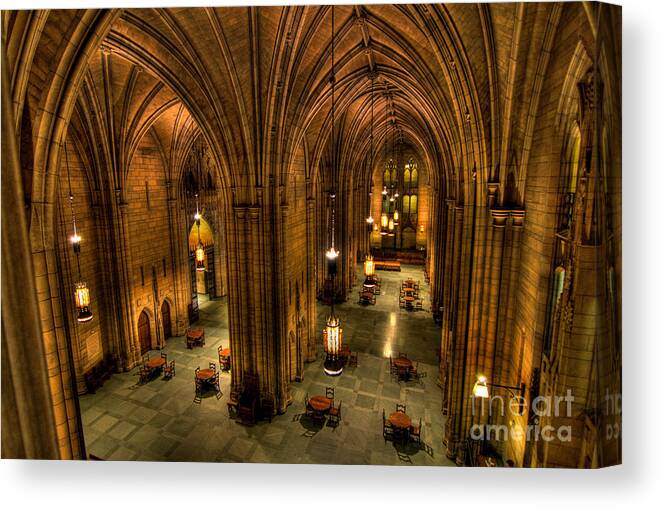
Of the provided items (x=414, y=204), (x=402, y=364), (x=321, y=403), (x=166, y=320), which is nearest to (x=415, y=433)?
(x=321, y=403)

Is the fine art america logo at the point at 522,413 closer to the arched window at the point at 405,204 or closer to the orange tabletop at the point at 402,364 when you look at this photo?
the orange tabletop at the point at 402,364

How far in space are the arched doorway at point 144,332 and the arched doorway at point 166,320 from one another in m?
0.88

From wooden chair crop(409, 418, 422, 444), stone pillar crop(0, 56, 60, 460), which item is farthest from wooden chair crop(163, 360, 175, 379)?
stone pillar crop(0, 56, 60, 460)

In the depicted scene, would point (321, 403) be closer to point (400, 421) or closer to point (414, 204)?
point (400, 421)

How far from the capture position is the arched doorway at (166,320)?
640 inches

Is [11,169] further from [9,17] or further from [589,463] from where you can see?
[589,463]

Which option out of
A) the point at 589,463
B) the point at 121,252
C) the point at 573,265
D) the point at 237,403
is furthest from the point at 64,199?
the point at 589,463

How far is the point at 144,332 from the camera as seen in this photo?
49.5ft

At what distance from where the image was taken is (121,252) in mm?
13102

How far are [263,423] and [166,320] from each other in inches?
341

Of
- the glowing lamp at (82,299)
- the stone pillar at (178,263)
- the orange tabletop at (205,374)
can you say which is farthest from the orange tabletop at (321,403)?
the stone pillar at (178,263)

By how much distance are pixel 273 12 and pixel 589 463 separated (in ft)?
33.0

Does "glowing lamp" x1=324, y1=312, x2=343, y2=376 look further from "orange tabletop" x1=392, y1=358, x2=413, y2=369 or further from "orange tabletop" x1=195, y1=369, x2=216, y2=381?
"orange tabletop" x1=195, y1=369, x2=216, y2=381

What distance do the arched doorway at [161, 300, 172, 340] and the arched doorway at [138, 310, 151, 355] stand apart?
88 centimetres
